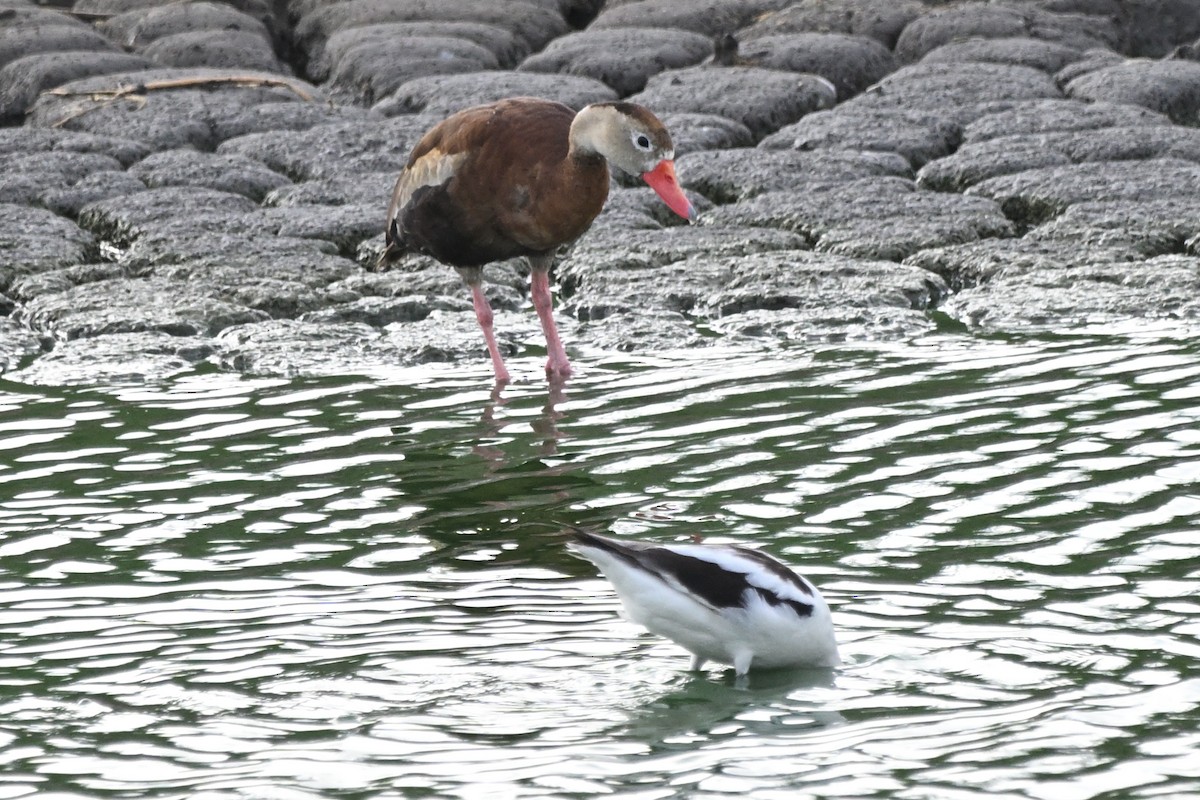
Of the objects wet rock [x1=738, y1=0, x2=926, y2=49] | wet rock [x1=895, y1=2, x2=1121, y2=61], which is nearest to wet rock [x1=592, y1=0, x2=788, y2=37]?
wet rock [x1=738, y1=0, x2=926, y2=49]

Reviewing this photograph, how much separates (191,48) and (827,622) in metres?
10.9

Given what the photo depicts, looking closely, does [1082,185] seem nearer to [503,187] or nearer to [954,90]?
[954,90]

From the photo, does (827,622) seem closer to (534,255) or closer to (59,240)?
(534,255)

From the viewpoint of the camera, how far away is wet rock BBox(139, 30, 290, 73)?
44.8ft

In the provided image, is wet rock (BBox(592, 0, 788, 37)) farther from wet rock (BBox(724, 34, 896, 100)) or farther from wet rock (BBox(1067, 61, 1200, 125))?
wet rock (BBox(1067, 61, 1200, 125))

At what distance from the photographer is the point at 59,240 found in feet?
31.2

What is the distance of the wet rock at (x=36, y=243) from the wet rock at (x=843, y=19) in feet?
19.8

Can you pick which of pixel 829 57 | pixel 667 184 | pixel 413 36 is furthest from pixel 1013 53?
pixel 667 184

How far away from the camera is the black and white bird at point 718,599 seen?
3955mm

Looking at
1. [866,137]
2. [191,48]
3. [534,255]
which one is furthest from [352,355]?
[191,48]

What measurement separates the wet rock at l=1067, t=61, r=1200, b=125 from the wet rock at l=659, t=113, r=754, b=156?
2400 mm

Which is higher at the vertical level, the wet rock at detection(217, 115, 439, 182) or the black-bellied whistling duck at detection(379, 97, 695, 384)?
the wet rock at detection(217, 115, 439, 182)

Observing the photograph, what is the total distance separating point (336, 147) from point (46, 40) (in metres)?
3.78

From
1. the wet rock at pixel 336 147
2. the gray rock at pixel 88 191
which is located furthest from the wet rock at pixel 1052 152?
the gray rock at pixel 88 191
